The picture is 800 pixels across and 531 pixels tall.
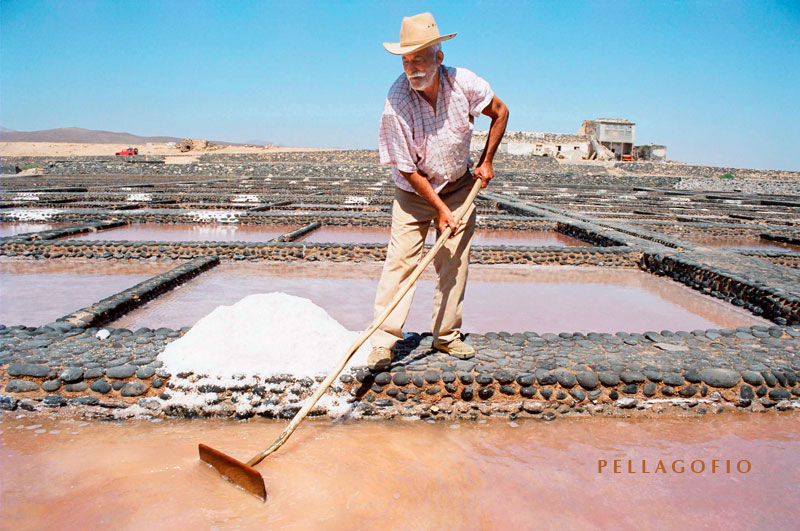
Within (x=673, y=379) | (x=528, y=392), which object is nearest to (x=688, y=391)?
(x=673, y=379)

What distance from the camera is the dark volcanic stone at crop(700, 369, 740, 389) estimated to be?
296 cm

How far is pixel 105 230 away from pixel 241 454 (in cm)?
920

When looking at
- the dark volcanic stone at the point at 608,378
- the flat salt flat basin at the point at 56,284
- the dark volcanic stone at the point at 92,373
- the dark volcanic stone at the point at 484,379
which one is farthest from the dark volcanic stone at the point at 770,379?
the flat salt flat basin at the point at 56,284

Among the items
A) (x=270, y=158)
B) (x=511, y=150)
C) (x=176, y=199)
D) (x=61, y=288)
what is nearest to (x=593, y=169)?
(x=511, y=150)

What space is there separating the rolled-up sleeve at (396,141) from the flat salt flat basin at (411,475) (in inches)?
52.1

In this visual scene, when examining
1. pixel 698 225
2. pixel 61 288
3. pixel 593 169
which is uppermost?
pixel 593 169

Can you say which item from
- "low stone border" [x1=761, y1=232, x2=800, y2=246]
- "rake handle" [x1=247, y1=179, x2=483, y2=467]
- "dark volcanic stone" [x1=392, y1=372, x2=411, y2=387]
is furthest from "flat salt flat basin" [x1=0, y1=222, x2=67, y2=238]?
"low stone border" [x1=761, y1=232, x2=800, y2=246]

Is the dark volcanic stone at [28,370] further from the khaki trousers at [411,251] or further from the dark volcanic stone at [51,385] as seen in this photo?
the khaki trousers at [411,251]

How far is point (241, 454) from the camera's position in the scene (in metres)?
2.38

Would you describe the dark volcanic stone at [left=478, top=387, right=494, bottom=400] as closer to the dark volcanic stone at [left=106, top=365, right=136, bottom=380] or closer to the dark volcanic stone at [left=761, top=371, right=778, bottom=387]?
the dark volcanic stone at [left=761, top=371, right=778, bottom=387]

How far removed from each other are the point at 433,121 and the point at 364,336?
3.66ft

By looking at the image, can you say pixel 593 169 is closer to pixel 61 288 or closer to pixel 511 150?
pixel 511 150

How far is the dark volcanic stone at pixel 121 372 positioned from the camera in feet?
9.16

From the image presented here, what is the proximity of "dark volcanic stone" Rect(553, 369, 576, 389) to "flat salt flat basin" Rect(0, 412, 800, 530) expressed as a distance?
Result: 0.63 feet
